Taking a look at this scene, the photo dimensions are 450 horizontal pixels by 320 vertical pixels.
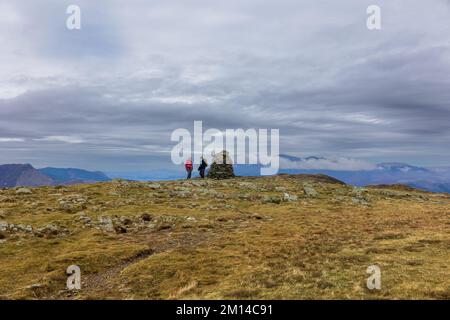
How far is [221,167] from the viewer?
275 ft

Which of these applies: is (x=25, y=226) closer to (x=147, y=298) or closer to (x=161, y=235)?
(x=161, y=235)

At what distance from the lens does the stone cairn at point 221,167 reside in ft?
273

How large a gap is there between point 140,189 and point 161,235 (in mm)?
29104

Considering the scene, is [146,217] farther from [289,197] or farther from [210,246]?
[289,197]

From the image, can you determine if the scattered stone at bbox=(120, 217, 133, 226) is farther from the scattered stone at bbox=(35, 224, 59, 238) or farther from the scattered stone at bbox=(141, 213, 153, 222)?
the scattered stone at bbox=(35, 224, 59, 238)

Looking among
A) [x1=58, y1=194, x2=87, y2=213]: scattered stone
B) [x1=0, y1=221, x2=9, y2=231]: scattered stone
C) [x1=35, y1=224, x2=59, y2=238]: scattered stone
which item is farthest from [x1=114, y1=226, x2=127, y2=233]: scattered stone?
[x1=0, y1=221, x2=9, y2=231]: scattered stone

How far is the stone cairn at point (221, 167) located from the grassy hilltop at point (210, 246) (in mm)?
18479

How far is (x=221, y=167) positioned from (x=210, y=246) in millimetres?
51264

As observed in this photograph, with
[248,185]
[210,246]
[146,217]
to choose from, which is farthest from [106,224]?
[248,185]

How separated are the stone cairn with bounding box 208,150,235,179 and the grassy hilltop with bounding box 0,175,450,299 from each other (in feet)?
60.6

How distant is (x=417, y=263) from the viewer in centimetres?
2425

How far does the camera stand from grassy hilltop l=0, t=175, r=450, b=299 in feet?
68.0

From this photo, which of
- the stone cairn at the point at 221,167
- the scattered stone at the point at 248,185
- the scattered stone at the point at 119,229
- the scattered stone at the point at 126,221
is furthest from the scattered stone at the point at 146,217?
the stone cairn at the point at 221,167

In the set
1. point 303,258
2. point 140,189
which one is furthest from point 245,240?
point 140,189
